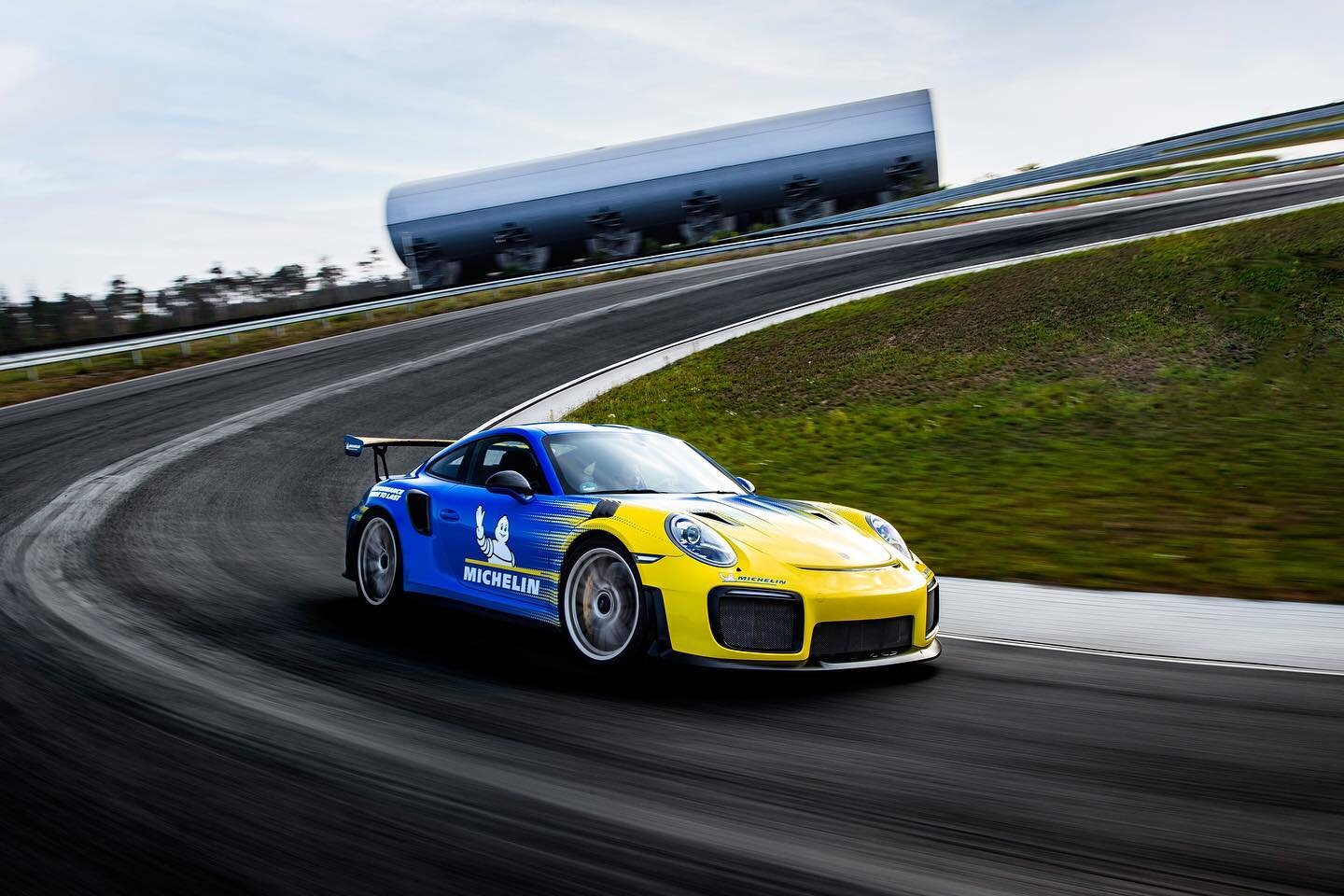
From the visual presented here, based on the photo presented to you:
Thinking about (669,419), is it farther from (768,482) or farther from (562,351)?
(562,351)

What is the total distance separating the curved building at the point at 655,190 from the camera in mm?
38219

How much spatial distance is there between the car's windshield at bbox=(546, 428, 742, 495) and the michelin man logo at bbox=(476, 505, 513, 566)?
42cm

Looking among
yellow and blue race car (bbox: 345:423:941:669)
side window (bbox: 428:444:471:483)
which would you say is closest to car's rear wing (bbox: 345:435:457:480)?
side window (bbox: 428:444:471:483)

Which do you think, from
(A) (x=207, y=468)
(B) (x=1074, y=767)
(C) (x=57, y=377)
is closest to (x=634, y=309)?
(C) (x=57, y=377)

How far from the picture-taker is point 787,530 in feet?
18.1

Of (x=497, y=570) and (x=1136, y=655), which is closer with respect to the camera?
(x=1136, y=655)

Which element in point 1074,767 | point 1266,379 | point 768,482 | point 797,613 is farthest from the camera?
point 1266,379

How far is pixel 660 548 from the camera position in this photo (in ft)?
17.0

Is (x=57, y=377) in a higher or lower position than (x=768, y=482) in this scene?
higher

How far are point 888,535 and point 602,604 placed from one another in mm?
1606

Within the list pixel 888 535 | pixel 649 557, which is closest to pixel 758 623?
pixel 649 557

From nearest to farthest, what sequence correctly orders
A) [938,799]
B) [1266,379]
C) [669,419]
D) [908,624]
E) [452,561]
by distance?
[938,799]
[908,624]
[452,561]
[1266,379]
[669,419]

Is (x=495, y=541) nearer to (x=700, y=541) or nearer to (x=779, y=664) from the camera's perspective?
(x=700, y=541)

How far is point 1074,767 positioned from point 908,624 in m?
1.46
